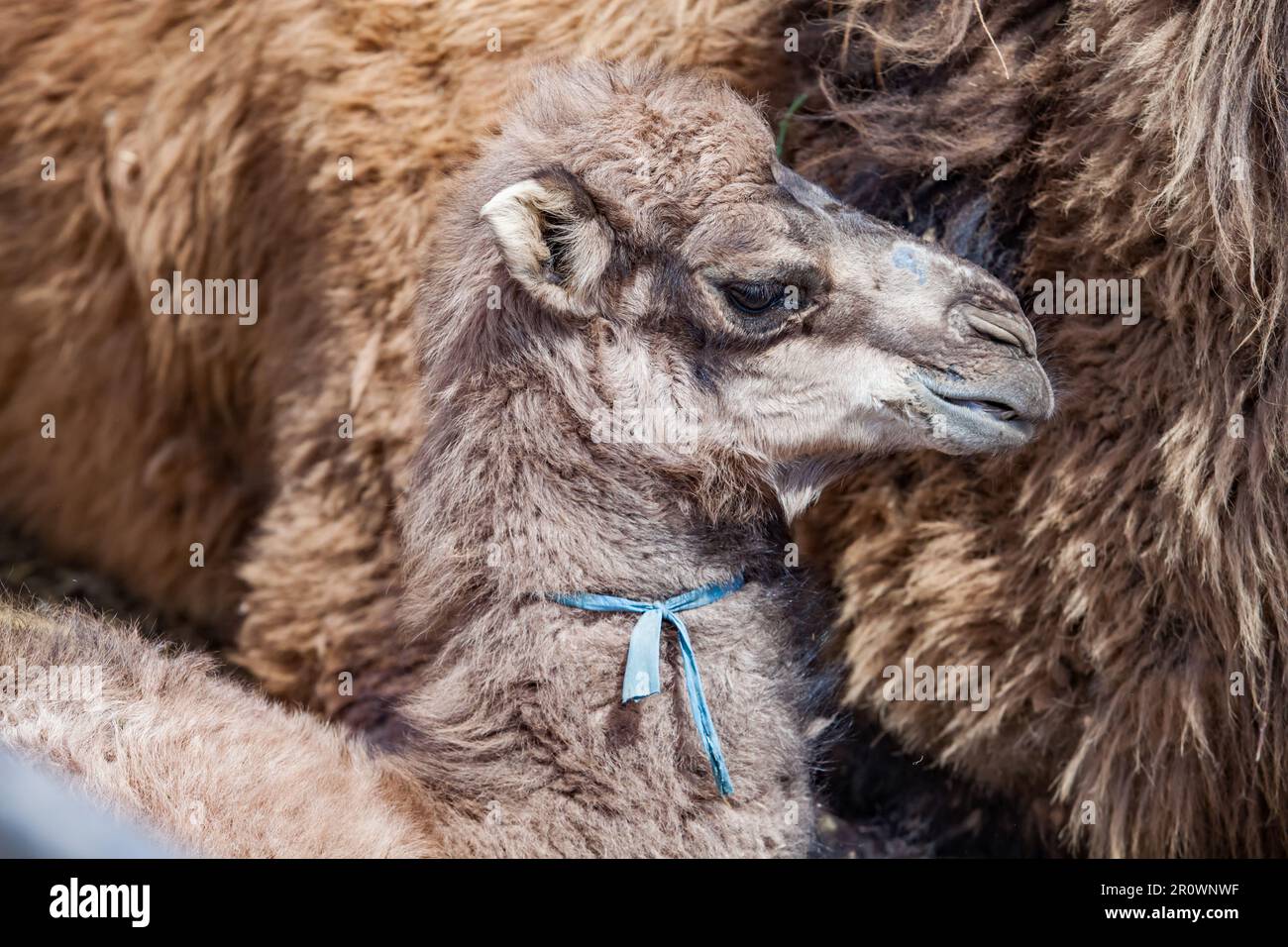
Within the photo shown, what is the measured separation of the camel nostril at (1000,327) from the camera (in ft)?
5.51

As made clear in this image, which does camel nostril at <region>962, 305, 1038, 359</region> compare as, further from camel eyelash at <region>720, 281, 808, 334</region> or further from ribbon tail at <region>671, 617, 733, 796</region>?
ribbon tail at <region>671, 617, 733, 796</region>

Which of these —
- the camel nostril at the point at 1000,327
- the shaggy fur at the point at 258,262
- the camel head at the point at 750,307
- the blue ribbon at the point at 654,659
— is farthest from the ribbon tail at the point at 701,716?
the shaggy fur at the point at 258,262

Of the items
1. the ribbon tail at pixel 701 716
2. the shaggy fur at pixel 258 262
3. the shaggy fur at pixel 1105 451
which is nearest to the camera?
the ribbon tail at pixel 701 716

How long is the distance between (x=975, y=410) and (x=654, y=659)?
1.69 ft

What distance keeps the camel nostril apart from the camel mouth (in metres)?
0.06

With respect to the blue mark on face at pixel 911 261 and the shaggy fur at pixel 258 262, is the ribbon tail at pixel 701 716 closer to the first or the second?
Answer: the blue mark on face at pixel 911 261

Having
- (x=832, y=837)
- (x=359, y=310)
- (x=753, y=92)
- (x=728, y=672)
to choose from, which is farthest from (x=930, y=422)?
(x=359, y=310)

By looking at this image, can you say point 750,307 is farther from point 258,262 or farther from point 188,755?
point 258,262

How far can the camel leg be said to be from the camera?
5.03 feet

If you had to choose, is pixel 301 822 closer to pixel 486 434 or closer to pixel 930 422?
pixel 486 434

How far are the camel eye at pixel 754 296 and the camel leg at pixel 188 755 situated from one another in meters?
0.75

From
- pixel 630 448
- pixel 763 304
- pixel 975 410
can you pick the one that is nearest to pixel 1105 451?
pixel 975 410

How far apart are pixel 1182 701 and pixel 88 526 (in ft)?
7.34
